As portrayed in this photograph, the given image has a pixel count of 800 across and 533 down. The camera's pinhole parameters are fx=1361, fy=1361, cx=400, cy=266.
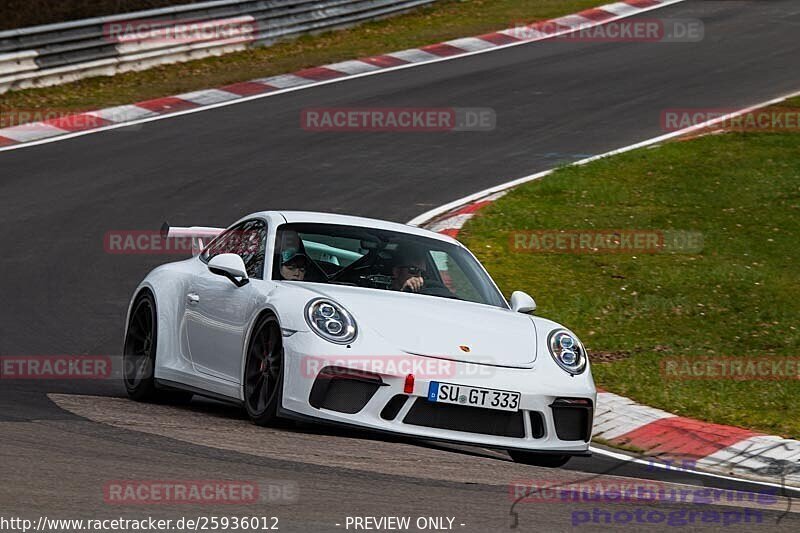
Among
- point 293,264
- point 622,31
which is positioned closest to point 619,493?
point 293,264

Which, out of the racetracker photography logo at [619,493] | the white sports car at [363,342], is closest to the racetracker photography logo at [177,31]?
the white sports car at [363,342]

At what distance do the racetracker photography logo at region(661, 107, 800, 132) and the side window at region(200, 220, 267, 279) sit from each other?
10.9m

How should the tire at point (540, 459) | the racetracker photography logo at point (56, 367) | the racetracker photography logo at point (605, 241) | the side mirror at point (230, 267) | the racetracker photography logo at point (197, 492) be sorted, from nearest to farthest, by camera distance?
the racetracker photography logo at point (197, 492)
the tire at point (540, 459)
the side mirror at point (230, 267)
the racetracker photography logo at point (56, 367)
the racetracker photography logo at point (605, 241)

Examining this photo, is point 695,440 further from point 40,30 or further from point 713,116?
point 40,30

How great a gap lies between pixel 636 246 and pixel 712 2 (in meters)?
16.2

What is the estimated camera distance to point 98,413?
7258mm

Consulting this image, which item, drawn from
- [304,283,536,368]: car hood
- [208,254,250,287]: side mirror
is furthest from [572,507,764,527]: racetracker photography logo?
[208,254,250,287]: side mirror

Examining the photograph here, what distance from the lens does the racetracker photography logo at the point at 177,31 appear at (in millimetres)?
21391

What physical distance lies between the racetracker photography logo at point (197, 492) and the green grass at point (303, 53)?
14.6 metres

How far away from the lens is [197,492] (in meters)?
5.25

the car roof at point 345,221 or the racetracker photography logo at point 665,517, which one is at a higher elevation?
the car roof at point 345,221

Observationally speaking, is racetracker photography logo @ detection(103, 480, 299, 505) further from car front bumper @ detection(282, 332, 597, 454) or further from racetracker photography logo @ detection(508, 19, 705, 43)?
racetracker photography logo @ detection(508, 19, 705, 43)

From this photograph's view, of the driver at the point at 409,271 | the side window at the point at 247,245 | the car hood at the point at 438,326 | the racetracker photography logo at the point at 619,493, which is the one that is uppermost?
the side window at the point at 247,245

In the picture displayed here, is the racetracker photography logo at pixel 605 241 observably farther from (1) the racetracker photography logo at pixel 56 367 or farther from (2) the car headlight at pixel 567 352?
(2) the car headlight at pixel 567 352
